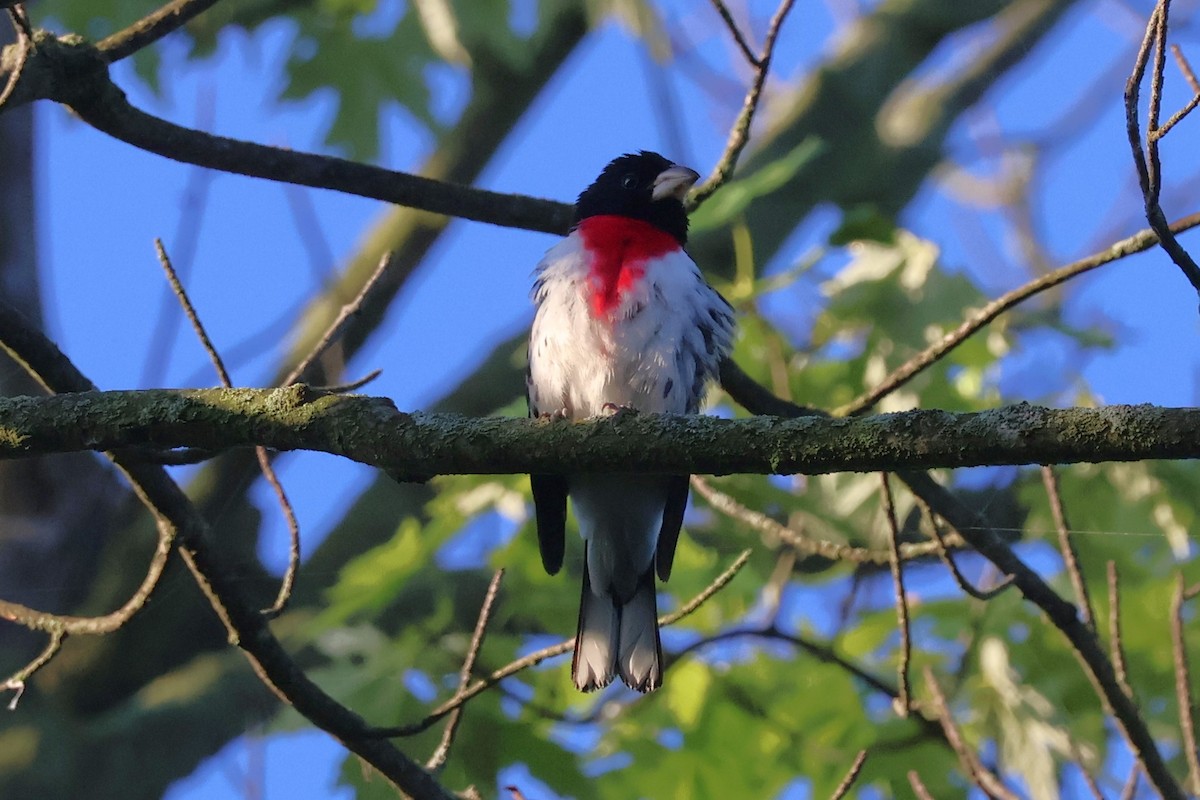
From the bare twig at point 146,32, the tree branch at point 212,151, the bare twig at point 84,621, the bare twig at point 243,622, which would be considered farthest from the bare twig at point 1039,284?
the bare twig at point 146,32

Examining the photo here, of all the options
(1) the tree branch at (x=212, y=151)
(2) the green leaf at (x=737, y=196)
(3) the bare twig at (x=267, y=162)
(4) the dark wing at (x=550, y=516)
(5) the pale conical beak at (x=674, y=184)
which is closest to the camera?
(1) the tree branch at (x=212, y=151)

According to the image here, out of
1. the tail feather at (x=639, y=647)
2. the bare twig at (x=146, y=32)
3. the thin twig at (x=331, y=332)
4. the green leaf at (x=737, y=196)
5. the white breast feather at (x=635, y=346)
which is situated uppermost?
the green leaf at (x=737, y=196)

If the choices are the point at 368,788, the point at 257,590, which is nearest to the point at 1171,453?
the point at 368,788

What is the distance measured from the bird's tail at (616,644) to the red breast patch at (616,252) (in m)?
0.77

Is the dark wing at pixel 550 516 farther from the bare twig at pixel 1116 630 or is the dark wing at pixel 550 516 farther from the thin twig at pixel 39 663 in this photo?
the bare twig at pixel 1116 630

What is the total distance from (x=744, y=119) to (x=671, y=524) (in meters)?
1.11

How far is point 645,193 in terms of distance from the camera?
421cm

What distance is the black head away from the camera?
414 cm

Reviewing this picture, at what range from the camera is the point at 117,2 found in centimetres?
471

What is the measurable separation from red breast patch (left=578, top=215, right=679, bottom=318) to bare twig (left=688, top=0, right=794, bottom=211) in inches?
9.1

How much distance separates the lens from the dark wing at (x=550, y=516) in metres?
3.56

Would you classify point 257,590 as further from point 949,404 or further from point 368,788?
point 949,404

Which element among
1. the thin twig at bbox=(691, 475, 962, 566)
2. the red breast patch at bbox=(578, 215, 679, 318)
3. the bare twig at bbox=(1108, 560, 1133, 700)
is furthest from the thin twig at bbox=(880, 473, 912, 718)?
the red breast patch at bbox=(578, 215, 679, 318)

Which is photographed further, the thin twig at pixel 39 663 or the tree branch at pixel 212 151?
the tree branch at pixel 212 151
